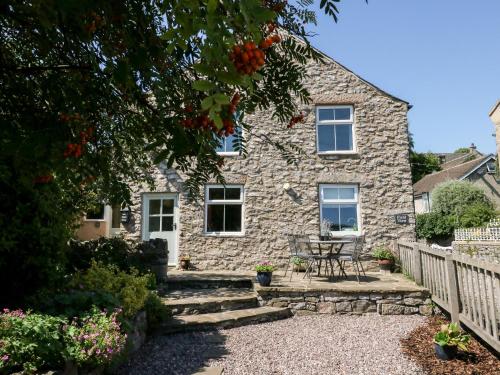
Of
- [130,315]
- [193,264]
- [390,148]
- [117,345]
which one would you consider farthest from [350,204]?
[117,345]

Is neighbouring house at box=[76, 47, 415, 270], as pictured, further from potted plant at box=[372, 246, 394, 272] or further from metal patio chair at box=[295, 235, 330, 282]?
metal patio chair at box=[295, 235, 330, 282]

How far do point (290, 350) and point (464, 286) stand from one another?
2467 mm

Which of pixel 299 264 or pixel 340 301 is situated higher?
pixel 299 264

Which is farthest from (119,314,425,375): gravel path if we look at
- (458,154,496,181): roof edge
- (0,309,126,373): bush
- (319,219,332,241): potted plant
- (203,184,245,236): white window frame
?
(458,154,496,181): roof edge

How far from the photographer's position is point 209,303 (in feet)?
19.3

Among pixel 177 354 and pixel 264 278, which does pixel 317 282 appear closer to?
pixel 264 278

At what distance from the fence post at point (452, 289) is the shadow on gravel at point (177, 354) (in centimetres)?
318

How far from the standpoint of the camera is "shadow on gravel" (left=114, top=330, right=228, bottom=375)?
3.76 meters

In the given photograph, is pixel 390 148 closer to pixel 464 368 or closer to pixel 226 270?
pixel 226 270

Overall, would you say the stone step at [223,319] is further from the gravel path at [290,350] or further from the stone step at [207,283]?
the stone step at [207,283]

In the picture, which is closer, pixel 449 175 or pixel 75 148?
pixel 75 148

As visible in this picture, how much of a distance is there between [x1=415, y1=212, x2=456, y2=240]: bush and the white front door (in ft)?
46.1

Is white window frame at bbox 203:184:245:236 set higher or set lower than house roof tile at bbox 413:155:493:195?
lower

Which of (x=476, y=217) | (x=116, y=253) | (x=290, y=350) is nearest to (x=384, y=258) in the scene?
(x=290, y=350)
